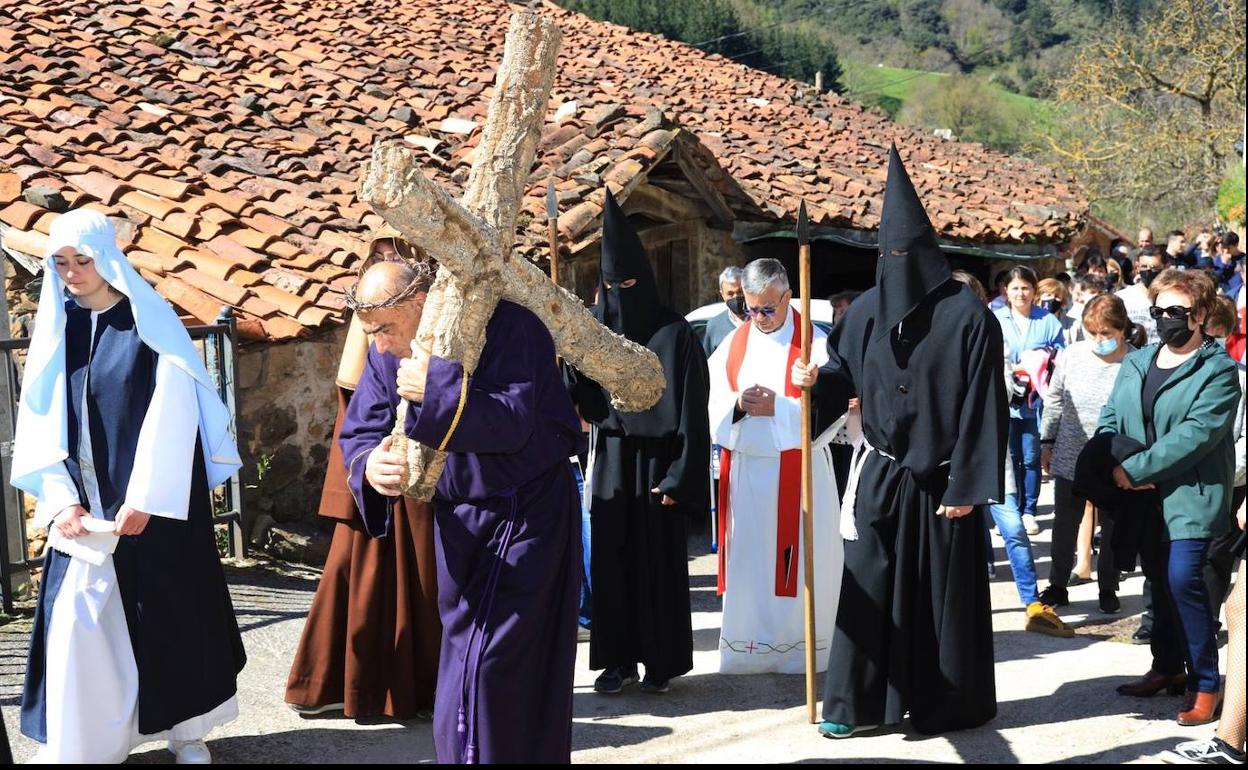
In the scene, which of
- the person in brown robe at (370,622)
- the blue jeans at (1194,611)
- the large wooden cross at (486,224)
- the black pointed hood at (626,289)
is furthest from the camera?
the black pointed hood at (626,289)

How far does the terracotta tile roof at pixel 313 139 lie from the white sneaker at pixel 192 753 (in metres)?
3.44

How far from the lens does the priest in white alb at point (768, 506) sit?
20.2 feet

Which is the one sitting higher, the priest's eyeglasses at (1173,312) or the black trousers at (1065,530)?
the priest's eyeglasses at (1173,312)

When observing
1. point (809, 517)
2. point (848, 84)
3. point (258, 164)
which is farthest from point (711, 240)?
point (848, 84)

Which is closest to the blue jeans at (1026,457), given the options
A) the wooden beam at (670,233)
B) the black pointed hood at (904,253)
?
the black pointed hood at (904,253)

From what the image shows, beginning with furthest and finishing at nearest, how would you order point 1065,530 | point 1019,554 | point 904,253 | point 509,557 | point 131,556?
1. point 1065,530
2. point 1019,554
3. point 904,253
4. point 131,556
5. point 509,557

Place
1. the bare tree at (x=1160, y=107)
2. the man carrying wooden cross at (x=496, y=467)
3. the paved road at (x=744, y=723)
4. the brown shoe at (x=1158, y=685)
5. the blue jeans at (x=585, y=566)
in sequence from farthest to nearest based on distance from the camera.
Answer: the bare tree at (x=1160, y=107) → the blue jeans at (x=585, y=566) → the brown shoe at (x=1158, y=685) → the paved road at (x=744, y=723) → the man carrying wooden cross at (x=496, y=467)

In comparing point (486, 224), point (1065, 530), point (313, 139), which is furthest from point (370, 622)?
point (313, 139)

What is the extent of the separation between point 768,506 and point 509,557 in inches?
99.1

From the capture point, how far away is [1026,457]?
920 centimetres

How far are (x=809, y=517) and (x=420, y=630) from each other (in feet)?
5.40

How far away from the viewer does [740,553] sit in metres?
6.27

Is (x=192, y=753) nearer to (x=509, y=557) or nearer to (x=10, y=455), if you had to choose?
(x=509, y=557)

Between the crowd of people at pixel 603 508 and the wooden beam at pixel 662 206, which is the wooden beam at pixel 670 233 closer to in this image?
the wooden beam at pixel 662 206
